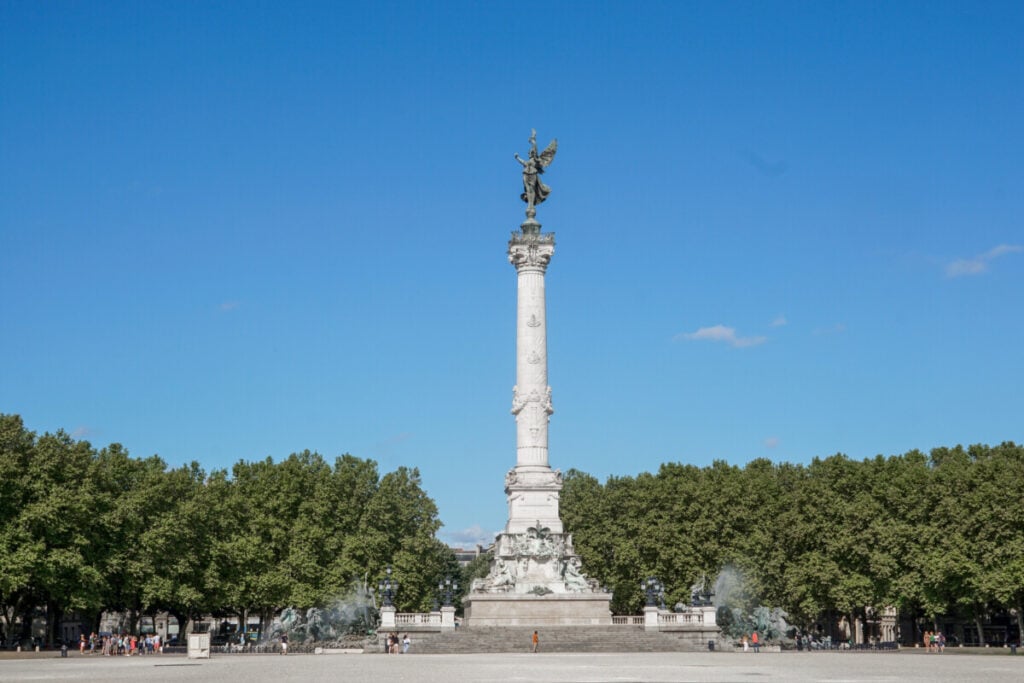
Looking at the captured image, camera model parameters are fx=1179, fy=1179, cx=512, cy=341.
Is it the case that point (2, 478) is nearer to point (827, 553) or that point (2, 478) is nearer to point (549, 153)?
point (549, 153)

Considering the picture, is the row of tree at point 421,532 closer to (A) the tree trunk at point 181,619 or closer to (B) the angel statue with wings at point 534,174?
(A) the tree trunk at point 181,619

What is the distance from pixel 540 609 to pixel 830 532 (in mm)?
20754

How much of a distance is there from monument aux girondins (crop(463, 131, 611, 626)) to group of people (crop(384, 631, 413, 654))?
3.92m

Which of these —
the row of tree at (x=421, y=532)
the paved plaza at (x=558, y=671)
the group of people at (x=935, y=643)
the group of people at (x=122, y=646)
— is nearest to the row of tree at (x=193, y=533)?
the row of tree at (x=421, y=532)

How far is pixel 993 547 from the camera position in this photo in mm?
62938

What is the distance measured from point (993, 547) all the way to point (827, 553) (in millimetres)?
11243

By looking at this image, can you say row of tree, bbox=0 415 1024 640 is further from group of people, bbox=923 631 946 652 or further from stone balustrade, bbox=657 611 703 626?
Answer: stone balustrade, bbox=657 611 703 626

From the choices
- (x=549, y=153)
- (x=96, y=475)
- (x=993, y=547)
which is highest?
(x=549, y=153)

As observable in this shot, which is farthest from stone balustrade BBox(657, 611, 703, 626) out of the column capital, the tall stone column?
the column capital

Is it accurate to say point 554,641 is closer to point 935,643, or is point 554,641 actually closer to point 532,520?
point 532,520

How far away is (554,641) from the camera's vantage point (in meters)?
56.3

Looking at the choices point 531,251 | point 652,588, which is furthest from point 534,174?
point 652,588

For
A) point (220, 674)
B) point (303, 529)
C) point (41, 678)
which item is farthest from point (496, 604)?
point (41, 678)

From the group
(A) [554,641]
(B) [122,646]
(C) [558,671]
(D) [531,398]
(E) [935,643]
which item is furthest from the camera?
(D) [531,398]
